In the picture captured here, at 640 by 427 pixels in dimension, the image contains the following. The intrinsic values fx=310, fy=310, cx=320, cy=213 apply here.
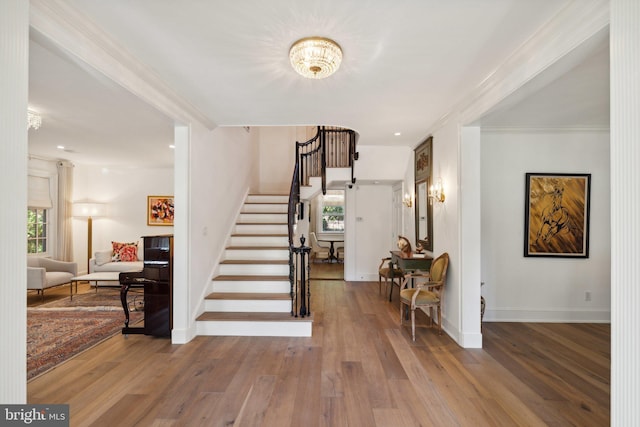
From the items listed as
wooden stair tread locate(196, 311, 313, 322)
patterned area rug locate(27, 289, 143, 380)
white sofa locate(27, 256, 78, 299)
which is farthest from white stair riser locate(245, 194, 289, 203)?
white sofa locate(27, 256, 78, 299)

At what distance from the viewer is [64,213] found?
7.15 metres

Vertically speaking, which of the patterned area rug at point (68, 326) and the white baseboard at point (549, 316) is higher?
the white baseboard at point (549, 316)

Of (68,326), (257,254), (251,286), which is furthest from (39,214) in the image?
(251,286)

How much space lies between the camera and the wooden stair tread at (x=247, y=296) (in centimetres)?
437

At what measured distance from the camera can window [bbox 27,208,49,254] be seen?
656 centimetres

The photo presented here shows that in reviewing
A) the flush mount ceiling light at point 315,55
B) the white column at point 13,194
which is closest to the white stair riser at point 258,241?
the flush mount ceiling light at point 315,55

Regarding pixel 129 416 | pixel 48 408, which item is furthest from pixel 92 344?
pixel 129 416

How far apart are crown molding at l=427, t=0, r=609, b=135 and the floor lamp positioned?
8422mm

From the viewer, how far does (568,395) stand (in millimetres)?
2631

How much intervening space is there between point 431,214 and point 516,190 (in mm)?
1237

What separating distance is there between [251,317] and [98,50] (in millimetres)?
3251

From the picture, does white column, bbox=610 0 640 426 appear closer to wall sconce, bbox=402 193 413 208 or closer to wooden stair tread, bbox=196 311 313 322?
wooden stair tread, bbox=196 311 313 322

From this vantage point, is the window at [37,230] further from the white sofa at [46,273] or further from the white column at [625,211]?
the white column at [625,211]

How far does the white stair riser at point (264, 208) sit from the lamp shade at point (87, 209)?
3947 mm
